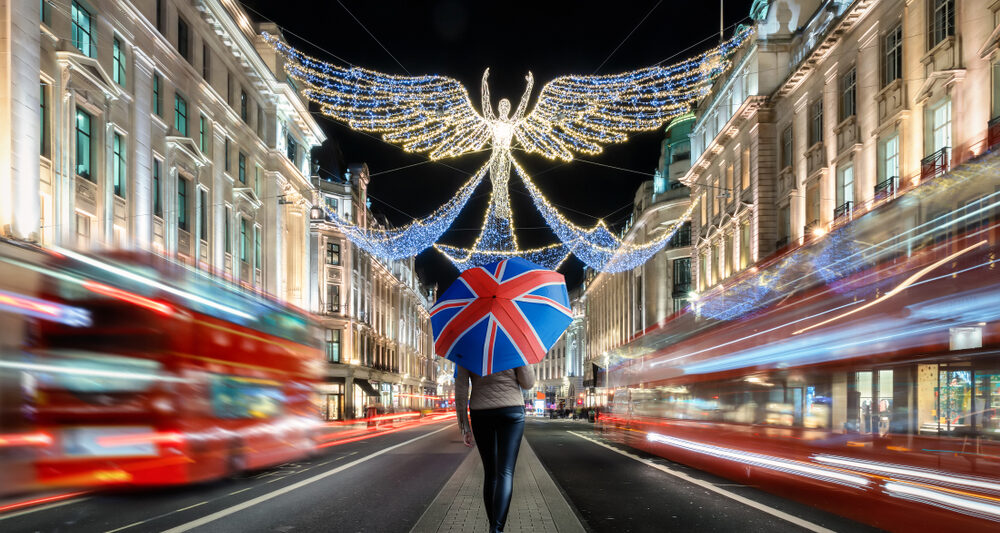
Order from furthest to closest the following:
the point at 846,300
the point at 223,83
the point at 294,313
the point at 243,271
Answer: the point at 243,271, the point at 223,83, the point at 294,313, the point at 846,300

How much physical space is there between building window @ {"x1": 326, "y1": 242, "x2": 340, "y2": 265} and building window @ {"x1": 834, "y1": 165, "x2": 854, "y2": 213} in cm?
3747

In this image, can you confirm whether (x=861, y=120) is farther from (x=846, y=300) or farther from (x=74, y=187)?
(x=74, y=187)

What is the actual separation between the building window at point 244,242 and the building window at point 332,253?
1688 centimetres

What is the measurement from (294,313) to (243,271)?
81.7ft

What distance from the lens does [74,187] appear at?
23.7 metres

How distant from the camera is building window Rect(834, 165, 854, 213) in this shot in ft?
95.5

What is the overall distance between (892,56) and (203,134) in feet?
86.7

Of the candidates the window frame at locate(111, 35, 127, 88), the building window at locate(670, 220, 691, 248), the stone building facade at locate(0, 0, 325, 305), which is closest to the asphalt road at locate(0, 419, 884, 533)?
the stone building facade at locate(0, 0, 325, 305)

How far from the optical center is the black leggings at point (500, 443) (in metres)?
6.57

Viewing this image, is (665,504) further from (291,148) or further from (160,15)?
(291,148)

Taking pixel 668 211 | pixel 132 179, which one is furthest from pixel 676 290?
pixel 132 179

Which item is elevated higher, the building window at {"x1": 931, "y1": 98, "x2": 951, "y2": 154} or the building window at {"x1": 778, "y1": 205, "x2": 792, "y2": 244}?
the building window at {"x1": 931, "y1": 98, "x2": 951, "y2": 154}

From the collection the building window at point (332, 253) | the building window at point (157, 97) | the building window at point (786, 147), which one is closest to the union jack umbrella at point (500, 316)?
the building window at point (157, 97)

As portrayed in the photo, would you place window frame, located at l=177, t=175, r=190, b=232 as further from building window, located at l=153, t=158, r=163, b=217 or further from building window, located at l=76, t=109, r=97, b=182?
building window, located at l=76, t=109, r=97, b=182
